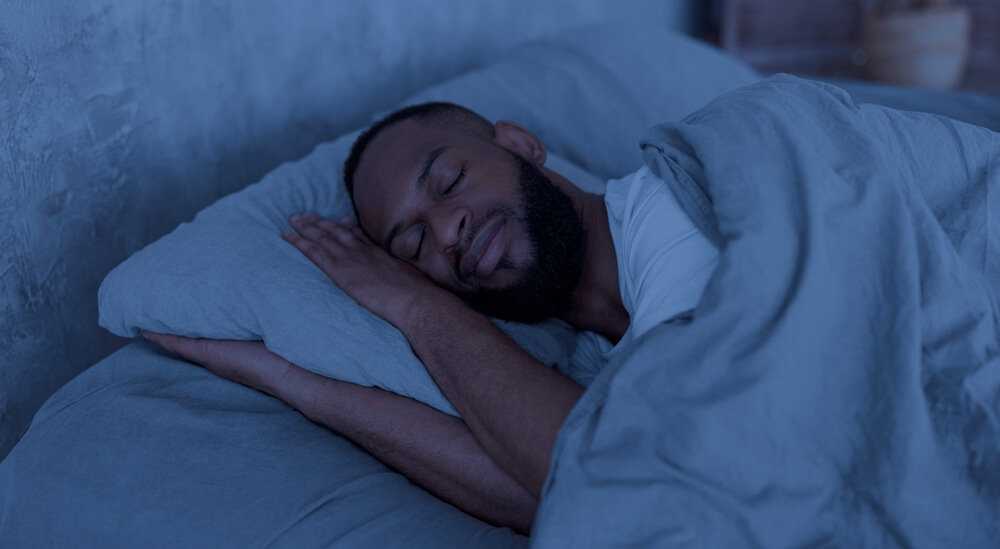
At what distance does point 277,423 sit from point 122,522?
0.20 m

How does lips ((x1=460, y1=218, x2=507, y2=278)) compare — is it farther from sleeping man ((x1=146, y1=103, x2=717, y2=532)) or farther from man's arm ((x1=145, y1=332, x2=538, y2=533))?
man's arm ((x1=145, y1=332, x2=538, y2=533))

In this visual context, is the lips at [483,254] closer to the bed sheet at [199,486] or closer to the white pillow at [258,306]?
the white pillow at [258,306]

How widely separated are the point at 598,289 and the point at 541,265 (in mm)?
130

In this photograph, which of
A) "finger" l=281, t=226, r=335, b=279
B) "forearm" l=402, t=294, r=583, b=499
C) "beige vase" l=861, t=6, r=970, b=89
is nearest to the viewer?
"forearm" l=402, t=294, r=583, b=499

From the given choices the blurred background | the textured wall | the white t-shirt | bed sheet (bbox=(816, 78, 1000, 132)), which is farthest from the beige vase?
the white t-shirt

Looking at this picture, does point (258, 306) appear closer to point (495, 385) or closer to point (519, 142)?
point (495, 385)

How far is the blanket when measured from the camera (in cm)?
71

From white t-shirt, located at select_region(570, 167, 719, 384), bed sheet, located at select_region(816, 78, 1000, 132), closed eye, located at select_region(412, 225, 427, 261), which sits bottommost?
bed sheet, located at select_region(816, 78, 1000, 132)

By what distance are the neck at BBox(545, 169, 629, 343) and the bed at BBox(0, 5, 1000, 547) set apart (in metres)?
0.04

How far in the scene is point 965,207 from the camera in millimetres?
911

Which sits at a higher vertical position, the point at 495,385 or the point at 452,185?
the point at 452,185

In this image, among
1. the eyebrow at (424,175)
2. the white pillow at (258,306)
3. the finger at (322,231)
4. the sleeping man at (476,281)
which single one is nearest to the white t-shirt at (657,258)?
the sleeping man at (476,281)

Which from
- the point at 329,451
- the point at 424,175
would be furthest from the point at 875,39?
the point at 329,451

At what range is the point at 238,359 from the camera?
101 cm
